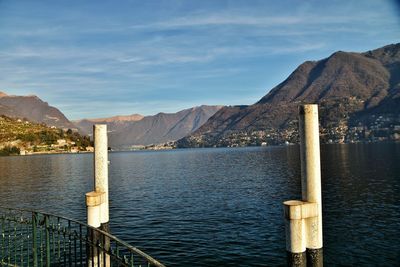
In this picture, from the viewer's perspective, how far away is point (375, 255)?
23609 mm

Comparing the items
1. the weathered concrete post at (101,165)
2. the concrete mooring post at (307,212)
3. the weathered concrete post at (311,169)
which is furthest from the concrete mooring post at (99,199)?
the weathered concrete post at (311,169)

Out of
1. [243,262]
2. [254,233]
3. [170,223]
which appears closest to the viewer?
[243,262]

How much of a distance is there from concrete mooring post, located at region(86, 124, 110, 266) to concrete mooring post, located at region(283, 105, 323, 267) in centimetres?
799

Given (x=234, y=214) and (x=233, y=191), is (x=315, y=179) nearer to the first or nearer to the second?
(x=234, y=214)

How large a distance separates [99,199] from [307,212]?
911 cm

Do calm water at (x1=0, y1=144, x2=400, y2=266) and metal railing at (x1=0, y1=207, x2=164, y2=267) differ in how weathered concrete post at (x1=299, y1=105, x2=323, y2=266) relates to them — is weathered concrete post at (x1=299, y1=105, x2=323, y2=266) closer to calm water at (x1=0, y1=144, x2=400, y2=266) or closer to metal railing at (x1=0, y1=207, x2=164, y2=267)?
metal railing at (x1=0, y1=207, x2=164, y2=267)

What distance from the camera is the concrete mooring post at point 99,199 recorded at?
1491 cm

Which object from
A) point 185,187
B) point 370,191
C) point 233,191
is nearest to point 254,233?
point 233,191

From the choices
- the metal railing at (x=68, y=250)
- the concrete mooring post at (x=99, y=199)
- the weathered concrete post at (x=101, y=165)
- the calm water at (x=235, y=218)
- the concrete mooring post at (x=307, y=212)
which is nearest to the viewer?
the metal railing at (x=68, y=250)

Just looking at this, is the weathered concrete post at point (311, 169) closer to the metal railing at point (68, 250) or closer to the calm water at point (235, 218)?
the metal railing at point (68, 250)

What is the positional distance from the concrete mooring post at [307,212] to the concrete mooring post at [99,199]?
7.99 m

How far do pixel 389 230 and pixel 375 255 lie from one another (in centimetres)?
750

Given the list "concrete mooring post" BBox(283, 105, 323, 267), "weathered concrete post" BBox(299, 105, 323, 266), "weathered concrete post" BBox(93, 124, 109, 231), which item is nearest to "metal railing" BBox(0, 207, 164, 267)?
"weathered concrete post" BBox(93, 124, 109, 231)

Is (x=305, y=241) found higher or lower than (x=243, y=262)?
higher
